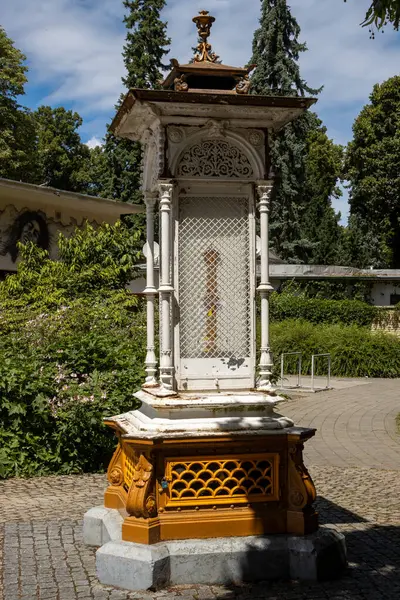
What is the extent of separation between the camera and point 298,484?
590 centimetres

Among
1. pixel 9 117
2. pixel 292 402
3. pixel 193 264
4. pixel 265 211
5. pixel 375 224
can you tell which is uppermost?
pixel 9 117

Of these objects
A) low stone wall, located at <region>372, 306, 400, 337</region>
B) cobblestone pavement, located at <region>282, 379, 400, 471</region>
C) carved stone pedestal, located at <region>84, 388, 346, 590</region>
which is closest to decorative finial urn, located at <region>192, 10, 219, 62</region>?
carved stone pedestal, located at <region>84, 388, 346, 590</region>

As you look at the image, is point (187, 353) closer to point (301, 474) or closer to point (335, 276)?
point (301, 474)

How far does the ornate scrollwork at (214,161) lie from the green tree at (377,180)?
3861 centimetres

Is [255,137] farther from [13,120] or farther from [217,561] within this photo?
[13,120]

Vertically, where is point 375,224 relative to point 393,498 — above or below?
above

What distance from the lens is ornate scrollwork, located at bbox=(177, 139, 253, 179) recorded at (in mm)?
6355

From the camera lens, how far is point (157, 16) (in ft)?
121

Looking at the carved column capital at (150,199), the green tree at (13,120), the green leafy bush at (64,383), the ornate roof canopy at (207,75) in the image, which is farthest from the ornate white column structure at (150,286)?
the green tree at (13,120)

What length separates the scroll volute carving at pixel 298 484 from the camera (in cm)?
587

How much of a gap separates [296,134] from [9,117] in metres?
14.4

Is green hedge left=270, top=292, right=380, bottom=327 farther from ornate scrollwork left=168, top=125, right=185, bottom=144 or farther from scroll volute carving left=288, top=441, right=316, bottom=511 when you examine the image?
scroll volute carving left=288, top=441, right=316, bottom=511

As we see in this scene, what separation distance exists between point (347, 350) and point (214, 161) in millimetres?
19051

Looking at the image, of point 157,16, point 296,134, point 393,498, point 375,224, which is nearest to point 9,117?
point 157,16
